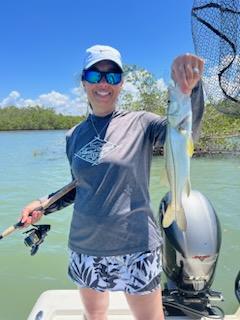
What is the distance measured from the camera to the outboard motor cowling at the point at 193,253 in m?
2.78

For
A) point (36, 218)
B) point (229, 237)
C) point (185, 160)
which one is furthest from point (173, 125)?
point (229, 237)

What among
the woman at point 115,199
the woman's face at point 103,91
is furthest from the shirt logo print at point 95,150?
the woman's face at point 103,91

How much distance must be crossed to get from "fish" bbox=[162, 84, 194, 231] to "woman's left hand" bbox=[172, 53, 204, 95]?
0.09ft

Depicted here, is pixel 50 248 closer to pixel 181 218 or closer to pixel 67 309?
pixel 67 309

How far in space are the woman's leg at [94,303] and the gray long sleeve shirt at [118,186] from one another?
22 centimetres

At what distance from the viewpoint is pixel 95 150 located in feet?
6.22

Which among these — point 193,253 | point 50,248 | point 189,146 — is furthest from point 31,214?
point 50,248

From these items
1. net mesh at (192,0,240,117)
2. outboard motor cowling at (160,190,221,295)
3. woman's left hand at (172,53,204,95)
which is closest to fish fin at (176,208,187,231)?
woman's left hand at (172,53,204,95)

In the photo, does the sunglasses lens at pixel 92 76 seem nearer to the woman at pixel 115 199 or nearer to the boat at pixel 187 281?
the woman at pixel 115 199

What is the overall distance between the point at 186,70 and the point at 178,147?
285mm

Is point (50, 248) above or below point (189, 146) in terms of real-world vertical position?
below

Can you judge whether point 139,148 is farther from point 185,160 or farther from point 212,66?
point 212,66

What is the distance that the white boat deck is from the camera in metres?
2.82

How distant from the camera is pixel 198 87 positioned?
1.59m
